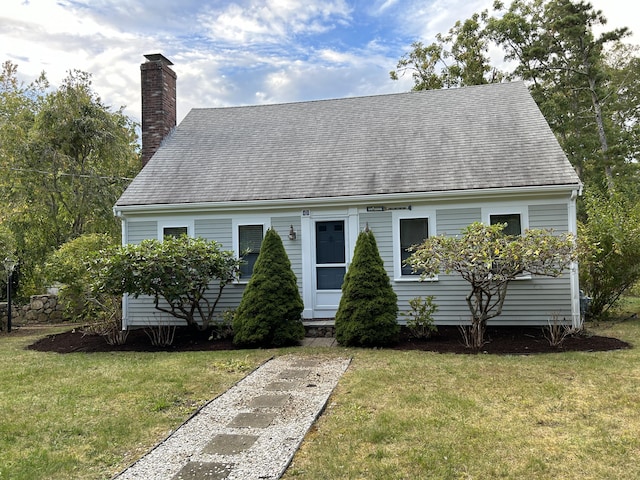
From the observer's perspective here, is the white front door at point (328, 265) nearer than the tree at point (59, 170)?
Yes

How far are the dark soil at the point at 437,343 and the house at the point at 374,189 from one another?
0.46 m

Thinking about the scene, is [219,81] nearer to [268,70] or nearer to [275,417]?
[268,70]

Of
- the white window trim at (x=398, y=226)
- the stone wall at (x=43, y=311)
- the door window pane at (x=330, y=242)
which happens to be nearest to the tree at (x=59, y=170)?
the stone wall at (x=43, y=311)

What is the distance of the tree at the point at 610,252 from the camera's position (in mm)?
9586

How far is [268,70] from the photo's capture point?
51.4 feet

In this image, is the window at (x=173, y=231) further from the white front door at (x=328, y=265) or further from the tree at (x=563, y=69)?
the tree at (x=563, y=69)

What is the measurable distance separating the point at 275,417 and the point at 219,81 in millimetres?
13674

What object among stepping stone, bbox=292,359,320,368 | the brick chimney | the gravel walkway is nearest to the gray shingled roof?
the brick chimney

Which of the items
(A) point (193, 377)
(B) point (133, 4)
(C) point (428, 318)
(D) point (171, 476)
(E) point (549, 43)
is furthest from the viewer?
(E) point (549, 43)

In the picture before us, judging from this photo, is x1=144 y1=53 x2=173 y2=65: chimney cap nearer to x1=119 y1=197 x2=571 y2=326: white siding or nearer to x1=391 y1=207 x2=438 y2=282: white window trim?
x1=119 y1=197 x2=571 y2=326: white siding

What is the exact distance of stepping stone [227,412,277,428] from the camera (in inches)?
165

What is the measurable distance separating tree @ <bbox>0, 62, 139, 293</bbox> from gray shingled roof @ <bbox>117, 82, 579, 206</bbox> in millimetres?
4070

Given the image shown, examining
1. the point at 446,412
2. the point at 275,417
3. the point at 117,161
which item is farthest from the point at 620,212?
the point at 117,161

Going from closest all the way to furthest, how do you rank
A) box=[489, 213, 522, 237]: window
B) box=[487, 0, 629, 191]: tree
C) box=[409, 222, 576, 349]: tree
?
box=[409, 222, 576, 349]: tree < box=[489, 213, 522, 237]: window < box=[487, 0, 629, 191]: tree
